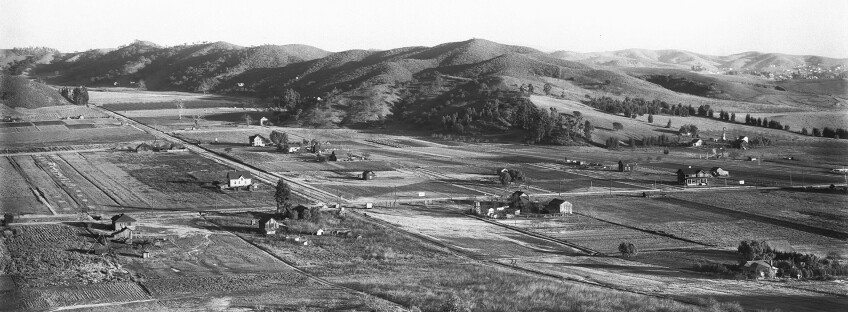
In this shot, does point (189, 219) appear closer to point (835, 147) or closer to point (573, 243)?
point (573, 243)

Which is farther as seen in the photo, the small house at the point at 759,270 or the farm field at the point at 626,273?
the small house at the point at 759,270

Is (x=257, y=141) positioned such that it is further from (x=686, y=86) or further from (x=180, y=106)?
(x=686, y=86)

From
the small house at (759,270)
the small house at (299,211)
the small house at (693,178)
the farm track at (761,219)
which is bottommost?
the small house at (299,211)

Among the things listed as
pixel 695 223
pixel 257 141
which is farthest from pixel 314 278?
pixel 257 141

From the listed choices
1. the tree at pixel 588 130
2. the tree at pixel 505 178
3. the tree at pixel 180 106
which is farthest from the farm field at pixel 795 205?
the tree at pixel 180 106

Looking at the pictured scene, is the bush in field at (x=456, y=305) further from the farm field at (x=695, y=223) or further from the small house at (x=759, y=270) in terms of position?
the farm field at (x=695, y=223)

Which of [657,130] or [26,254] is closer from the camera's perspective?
[26,254]

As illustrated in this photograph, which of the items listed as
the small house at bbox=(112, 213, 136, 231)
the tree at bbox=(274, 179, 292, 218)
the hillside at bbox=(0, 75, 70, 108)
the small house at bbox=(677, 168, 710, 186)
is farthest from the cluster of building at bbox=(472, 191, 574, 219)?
the hillside at bbox=(0, 75, 70, 108)

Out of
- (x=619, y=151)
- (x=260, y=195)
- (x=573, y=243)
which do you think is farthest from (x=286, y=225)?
(x=619, y=151)

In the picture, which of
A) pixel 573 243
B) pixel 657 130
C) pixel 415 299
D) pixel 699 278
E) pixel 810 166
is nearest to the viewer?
pixel 415 299
